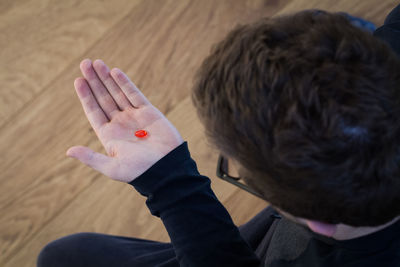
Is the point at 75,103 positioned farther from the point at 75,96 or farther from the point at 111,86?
the point at 111,86

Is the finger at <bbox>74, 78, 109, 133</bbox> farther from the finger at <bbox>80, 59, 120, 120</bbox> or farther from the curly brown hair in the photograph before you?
the curly brown hair

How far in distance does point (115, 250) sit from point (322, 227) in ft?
1.40

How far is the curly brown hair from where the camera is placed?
31 centimetres

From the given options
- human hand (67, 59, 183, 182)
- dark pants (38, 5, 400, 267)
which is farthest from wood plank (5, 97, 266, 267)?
human hand (67, 59, 183, 182)

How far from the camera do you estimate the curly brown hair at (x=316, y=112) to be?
1.03ft

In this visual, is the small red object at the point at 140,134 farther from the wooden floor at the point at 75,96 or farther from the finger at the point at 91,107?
the wooden floor at the point at 75,96

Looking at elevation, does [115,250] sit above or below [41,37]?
below

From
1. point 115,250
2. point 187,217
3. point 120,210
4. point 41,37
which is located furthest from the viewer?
point 41,37

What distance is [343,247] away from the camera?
1.42 ft

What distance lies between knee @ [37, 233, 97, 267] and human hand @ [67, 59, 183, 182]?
20cm

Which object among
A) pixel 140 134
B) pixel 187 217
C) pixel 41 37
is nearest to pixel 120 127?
pixel 140 134

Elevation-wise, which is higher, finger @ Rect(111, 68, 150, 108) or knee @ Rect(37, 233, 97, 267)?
finger @ Rect(111, 68, 150, 108)

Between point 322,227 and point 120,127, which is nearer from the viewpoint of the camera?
point 322,227

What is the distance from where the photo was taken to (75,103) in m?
0.99
